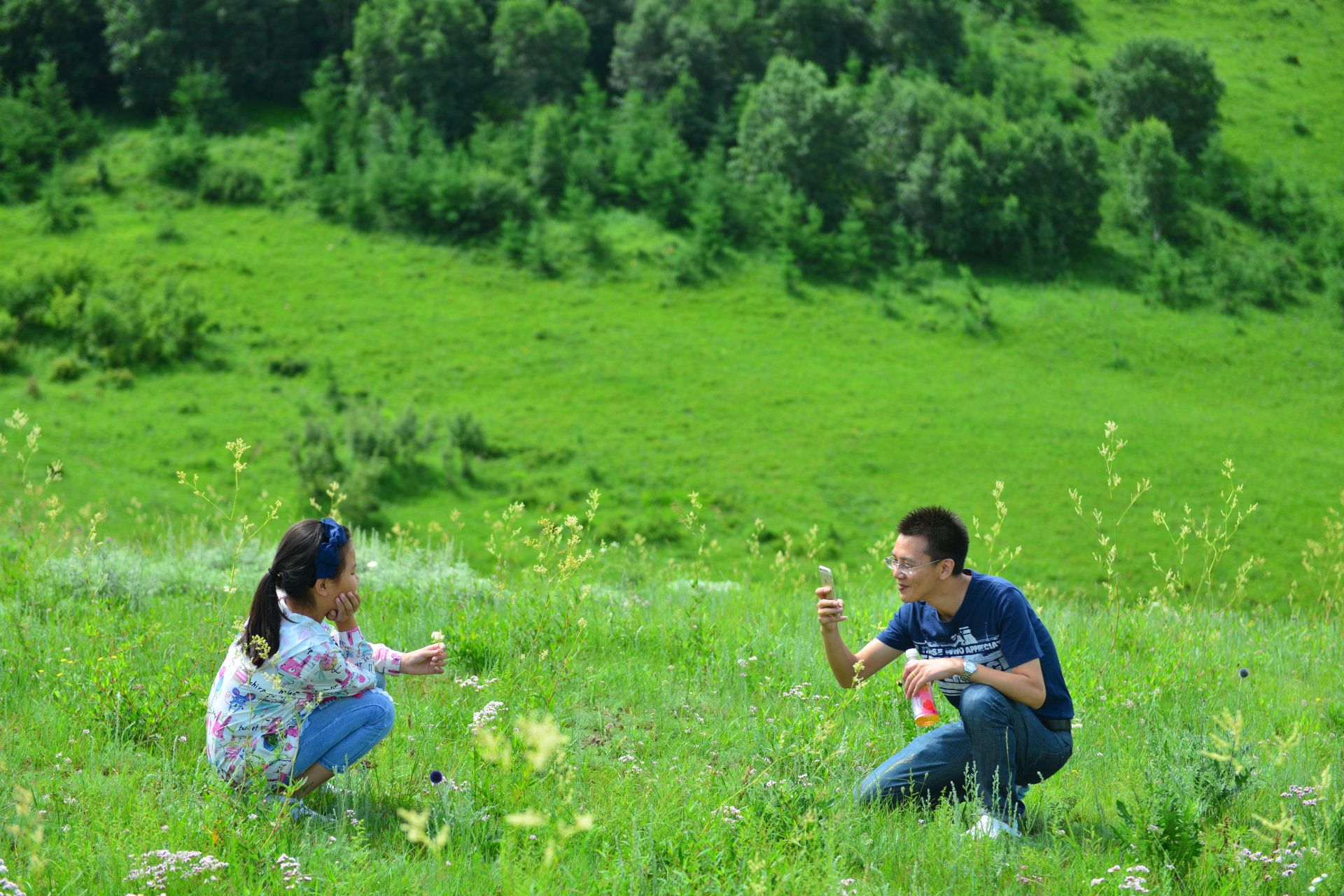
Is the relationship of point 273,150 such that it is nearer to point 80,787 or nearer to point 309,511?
point 309,511

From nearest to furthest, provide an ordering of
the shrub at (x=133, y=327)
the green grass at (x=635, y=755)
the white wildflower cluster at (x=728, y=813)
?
the green grass at (x=635, y=755) → the white wildflower cluster at (x=728, y=813) → the shrub at (x=133, y=327)

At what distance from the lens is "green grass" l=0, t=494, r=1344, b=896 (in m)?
3.71

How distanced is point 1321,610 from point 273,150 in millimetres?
76641

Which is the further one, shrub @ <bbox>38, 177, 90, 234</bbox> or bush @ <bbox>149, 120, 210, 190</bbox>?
bush @ <bbox>149, 120, 210, 190</bbox>

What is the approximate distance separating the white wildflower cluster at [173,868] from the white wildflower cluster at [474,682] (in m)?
1.69

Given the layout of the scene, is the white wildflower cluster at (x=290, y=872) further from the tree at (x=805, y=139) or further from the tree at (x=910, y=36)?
the tree at (x=910, y=36)

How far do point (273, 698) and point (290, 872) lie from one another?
0.89 m

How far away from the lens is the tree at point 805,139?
7662cm

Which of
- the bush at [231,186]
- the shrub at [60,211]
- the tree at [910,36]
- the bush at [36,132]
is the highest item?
the tree at [910,36]

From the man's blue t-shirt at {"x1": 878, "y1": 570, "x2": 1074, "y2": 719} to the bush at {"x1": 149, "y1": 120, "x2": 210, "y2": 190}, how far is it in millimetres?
76177

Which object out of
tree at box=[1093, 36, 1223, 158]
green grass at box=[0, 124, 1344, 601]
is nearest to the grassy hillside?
green grass at box=[0, 124, 1344, 601]

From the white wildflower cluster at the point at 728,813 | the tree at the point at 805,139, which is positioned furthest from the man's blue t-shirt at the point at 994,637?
the tree at the point at 805,139

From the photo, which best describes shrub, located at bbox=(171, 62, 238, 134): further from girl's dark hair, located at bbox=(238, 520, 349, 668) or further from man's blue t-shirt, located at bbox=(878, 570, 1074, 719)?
man's blue t-shirt, located at bbox=(878, 570, 1074, 719)

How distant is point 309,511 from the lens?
171 ft
